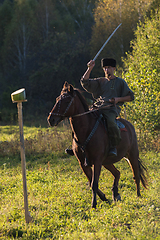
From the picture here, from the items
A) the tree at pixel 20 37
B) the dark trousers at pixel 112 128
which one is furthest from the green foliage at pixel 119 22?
the dark trousers at pixel 112 128

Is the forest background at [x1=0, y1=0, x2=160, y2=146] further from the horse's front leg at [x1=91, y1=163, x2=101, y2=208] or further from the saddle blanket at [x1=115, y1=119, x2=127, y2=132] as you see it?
the horse's front leg at [x1=91, y1=163, x2=101, y2=208]

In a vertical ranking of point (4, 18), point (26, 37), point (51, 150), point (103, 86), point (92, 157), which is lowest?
point (51, 150)

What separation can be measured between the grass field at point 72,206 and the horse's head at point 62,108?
1.93 m

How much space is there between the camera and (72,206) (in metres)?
6.03

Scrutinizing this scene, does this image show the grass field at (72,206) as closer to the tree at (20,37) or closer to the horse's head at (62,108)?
the horse's head at (62,108)

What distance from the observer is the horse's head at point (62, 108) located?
498 centimetres

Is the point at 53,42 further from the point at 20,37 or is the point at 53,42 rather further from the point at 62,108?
the point at 62,108

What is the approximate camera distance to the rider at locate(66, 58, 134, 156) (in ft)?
19.0

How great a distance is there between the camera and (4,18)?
38688mm

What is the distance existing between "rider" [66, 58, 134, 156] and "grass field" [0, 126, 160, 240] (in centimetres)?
139

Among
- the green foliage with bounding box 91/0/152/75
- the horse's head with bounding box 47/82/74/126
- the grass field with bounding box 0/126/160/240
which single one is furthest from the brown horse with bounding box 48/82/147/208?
the green foliage with bounding box 91/0/152/75

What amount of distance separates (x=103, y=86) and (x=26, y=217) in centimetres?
320

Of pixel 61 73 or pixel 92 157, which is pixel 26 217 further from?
pixel 61 73

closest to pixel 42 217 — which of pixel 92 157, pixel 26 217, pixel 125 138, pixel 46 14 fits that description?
pixel 26 217
